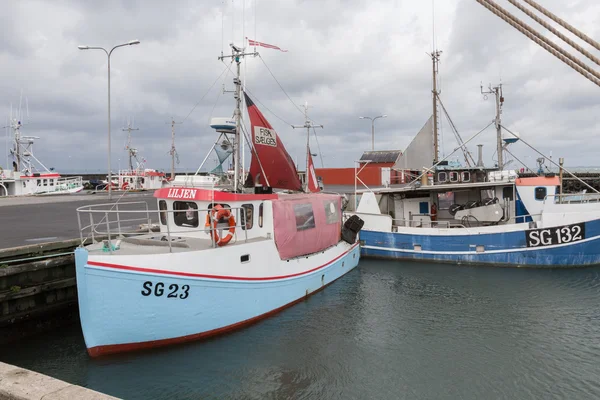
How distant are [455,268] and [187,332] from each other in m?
12.8

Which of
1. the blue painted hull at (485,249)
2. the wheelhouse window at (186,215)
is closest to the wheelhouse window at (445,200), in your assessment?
the blue painted hull at (485,249)

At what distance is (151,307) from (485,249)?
583 inches

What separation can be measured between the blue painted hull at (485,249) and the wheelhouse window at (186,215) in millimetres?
10934

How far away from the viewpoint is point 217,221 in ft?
34.9

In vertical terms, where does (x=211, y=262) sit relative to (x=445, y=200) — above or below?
below

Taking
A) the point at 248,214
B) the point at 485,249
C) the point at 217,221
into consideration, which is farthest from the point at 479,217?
the point at 217,221

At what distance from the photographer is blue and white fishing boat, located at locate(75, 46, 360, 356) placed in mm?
8531

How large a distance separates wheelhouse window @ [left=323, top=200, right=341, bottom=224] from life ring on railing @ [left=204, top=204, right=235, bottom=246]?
4615 mm

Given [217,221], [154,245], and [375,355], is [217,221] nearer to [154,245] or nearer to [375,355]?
[154,245]

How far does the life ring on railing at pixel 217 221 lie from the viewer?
33.2 feet

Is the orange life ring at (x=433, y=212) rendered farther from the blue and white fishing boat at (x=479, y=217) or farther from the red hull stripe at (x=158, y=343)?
the red hull stripe at (x=158, y=343)

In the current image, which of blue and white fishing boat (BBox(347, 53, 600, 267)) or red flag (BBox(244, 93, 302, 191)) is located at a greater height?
red flag (BBox(244, 93, 302, 191))

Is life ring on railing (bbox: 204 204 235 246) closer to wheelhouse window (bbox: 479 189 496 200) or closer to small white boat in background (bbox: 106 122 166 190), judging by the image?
wheelhouse window (bbox: 479 189 496 200)


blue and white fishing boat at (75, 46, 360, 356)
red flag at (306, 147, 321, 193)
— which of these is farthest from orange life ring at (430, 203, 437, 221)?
blue and white fishing boat at (75, 46, 360, 356)
